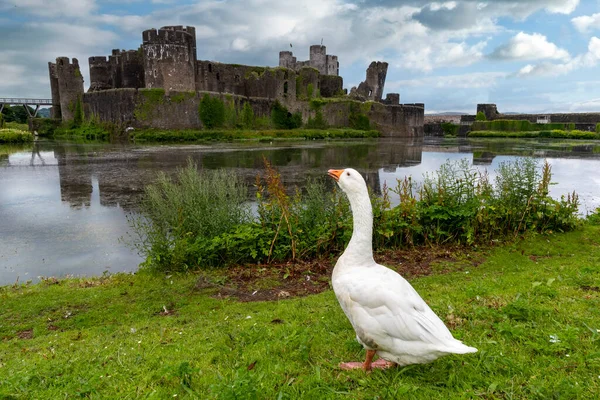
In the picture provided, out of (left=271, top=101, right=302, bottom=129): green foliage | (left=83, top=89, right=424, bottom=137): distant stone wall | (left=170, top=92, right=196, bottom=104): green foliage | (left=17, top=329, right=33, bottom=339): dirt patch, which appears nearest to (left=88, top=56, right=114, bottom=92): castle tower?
(left=83, top=89, right=424, bottom=137): distant stone wall

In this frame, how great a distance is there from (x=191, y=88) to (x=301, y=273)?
3839 cm

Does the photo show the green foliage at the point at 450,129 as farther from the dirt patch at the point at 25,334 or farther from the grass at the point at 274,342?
the dirt patch at the point at 25,334

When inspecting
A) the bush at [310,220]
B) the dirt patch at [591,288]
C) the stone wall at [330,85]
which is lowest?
the dirt patch at [591,288]

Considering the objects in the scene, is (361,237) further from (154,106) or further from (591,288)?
(154,106)

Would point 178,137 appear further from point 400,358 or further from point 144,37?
point 400,358

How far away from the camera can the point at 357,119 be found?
5269 centimetres

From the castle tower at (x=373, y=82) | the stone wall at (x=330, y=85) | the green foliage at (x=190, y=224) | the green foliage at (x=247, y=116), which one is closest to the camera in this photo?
the green foliage at (x=190, y=224)

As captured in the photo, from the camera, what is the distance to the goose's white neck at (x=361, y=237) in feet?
11.6

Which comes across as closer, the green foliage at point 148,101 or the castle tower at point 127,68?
the green foliage at point 148,101

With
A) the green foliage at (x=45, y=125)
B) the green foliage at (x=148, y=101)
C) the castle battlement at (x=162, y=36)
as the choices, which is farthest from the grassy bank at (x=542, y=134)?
the green foliage at (x=45, y=125)

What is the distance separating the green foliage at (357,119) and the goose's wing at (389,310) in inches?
1985

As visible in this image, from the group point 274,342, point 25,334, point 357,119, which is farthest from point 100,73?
point 274,342

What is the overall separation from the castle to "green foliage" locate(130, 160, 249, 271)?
→ 1368 inches

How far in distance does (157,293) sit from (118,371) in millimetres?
2490
